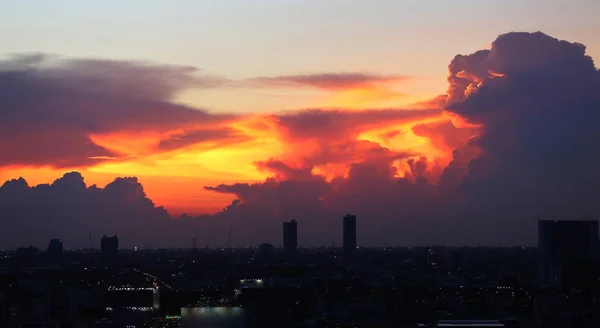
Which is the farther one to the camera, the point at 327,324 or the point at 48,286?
the point at 327,324

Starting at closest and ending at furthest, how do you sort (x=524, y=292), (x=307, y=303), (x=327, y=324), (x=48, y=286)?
(x=48, y=286), (x=327, y=324), (x=307, y=303), (x=524, y=292)

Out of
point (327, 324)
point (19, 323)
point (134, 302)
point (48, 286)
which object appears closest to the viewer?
point (19, 323)

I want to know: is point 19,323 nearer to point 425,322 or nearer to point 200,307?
point 200,307

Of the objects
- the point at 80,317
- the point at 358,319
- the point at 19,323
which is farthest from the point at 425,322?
the point at 19,323

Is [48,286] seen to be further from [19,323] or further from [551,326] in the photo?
[551,326]

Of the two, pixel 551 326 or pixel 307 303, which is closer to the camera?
pixel 551 326

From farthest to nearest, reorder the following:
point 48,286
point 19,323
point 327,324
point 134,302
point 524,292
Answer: point 524,292 < point 134,302 < point 327,324 < point 48,286 < point 19,323

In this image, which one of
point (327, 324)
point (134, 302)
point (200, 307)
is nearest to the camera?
point (200, 307)

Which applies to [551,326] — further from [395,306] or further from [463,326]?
[395,306]

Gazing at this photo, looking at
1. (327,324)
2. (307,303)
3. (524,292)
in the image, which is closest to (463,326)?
(327,324)

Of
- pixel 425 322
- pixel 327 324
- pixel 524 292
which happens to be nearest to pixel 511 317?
pixel 425 322
